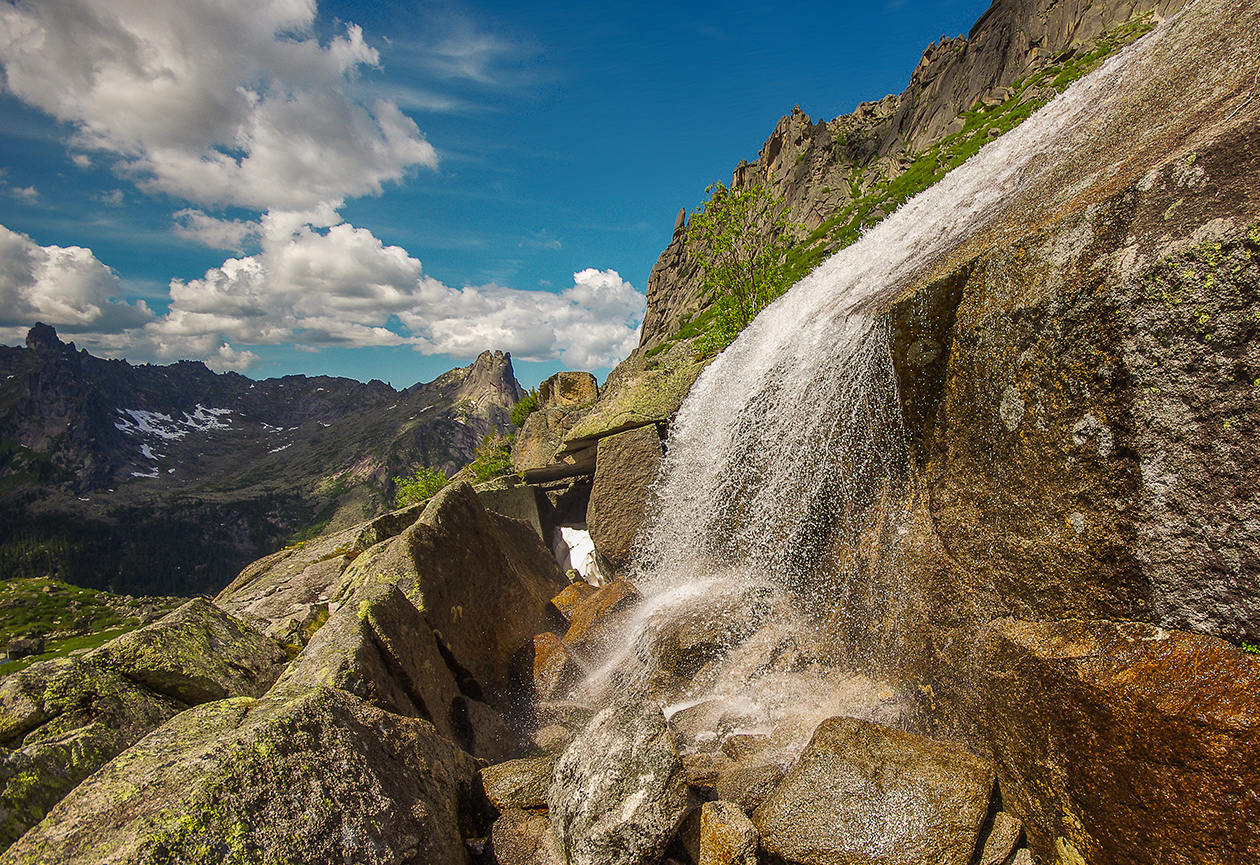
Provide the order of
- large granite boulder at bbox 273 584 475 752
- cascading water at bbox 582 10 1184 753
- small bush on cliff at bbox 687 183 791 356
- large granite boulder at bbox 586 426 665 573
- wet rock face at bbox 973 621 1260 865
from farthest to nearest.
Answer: small bush on cliff at bbox 687 183 791 356, large granite boulder at bbox 586 426 665 573, cascading water at bbox 582 10 1184 753, large granite boulder at bbox 273 584 475 752, wet rock face at bbox 973 621 1260 865

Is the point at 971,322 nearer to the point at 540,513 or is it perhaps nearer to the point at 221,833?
the point at 221,833

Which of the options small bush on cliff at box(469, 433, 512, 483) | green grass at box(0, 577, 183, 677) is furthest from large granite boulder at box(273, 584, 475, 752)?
green grass at box(0, 577, 183, 677)

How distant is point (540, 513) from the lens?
25.5 metres

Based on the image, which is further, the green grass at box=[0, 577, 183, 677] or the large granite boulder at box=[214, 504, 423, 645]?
the green grass at box=[0, 577, 183, 677]

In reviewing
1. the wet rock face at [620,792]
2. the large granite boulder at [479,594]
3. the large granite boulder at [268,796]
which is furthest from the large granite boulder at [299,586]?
the wet rock face at [620,792]

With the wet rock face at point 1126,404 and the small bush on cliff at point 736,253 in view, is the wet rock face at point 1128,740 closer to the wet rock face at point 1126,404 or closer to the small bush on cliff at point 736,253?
the wet rock face at point 1126,404

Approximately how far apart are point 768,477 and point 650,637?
498cm

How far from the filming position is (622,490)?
20641 mm

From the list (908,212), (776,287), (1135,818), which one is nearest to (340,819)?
(1135,818)

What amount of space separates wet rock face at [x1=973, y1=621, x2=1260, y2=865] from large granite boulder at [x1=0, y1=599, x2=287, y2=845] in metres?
11.4

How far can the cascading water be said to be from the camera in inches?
406

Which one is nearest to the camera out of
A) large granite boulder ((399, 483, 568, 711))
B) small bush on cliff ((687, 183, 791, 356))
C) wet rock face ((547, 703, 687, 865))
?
wet rock face ((547, 703, 687, 865))

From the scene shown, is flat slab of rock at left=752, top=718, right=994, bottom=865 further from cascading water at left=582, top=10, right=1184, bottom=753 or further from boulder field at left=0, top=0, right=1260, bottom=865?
cascading water at left=582, top=10, right=1184, bottom=753

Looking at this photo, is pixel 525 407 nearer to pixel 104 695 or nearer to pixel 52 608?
pixel 104 695
